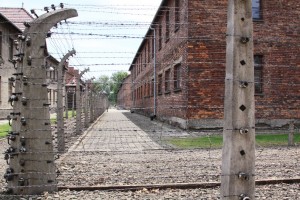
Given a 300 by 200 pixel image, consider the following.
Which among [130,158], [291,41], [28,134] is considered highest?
[291,41]

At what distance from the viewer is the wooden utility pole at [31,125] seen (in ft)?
15.0

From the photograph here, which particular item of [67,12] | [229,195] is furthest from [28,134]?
[229,195]

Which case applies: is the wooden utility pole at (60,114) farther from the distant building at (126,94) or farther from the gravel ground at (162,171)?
the distant building at (126,94)

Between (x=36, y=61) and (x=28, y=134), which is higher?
(x=36, y=61)

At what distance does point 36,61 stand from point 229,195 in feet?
9.27

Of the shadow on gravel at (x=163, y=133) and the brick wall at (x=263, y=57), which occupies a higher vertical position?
the brick wall at (x=263, y=57)

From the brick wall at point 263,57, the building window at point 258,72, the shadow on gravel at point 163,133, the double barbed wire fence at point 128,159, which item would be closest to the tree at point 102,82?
the double barbed wire fence at point 128,159

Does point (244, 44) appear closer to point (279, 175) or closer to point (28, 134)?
point (28, 134)

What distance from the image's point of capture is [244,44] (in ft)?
9.49

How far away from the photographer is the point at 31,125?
4.60 metres

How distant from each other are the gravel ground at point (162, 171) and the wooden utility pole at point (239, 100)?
182 cm

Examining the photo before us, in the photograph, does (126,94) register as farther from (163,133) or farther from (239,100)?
(239,100)

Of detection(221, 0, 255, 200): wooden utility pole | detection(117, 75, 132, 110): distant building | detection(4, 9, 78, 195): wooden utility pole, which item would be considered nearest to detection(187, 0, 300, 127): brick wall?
detection(4, 9, 78, 195): wooden utility pole

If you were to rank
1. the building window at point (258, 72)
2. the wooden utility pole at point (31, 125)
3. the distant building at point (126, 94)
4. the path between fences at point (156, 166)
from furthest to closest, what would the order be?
the distant building at point (126, 94) < the building window at point (258, 72) < the path between fences at point (156, 166) < the wooden utility pole at point (31, 125)
